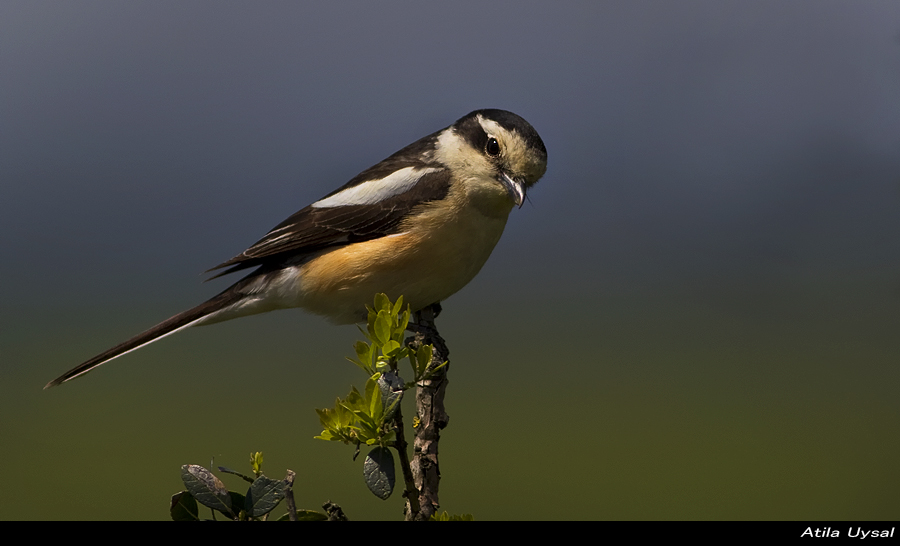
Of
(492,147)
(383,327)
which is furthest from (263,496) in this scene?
(492,147)

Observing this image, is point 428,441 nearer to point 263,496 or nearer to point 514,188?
point 263,496

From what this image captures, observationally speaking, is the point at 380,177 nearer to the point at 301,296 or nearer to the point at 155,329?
the point at 301,296

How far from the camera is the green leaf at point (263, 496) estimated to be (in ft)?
5.13

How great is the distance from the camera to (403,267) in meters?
2.95

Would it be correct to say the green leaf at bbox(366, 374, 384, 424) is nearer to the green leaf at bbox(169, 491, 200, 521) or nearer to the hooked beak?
the green leaf at bbox(169, 491, 200, 521)

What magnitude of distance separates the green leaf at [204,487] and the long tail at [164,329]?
56.6 inches

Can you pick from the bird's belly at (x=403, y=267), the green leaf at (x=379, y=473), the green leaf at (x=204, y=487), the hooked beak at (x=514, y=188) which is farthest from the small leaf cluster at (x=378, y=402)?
the hooked beak at (x=514, y=188)

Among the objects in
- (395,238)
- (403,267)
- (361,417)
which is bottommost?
(361,417)

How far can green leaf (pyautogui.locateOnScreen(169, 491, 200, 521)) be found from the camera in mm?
1604

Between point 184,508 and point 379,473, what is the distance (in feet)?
1.57

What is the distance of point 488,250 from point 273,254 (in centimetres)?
99

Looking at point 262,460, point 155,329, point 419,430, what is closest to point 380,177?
point 155,329

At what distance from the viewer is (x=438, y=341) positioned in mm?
2842

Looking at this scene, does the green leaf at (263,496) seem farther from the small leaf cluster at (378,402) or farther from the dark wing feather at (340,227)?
the dark wing feather at (340,227)
